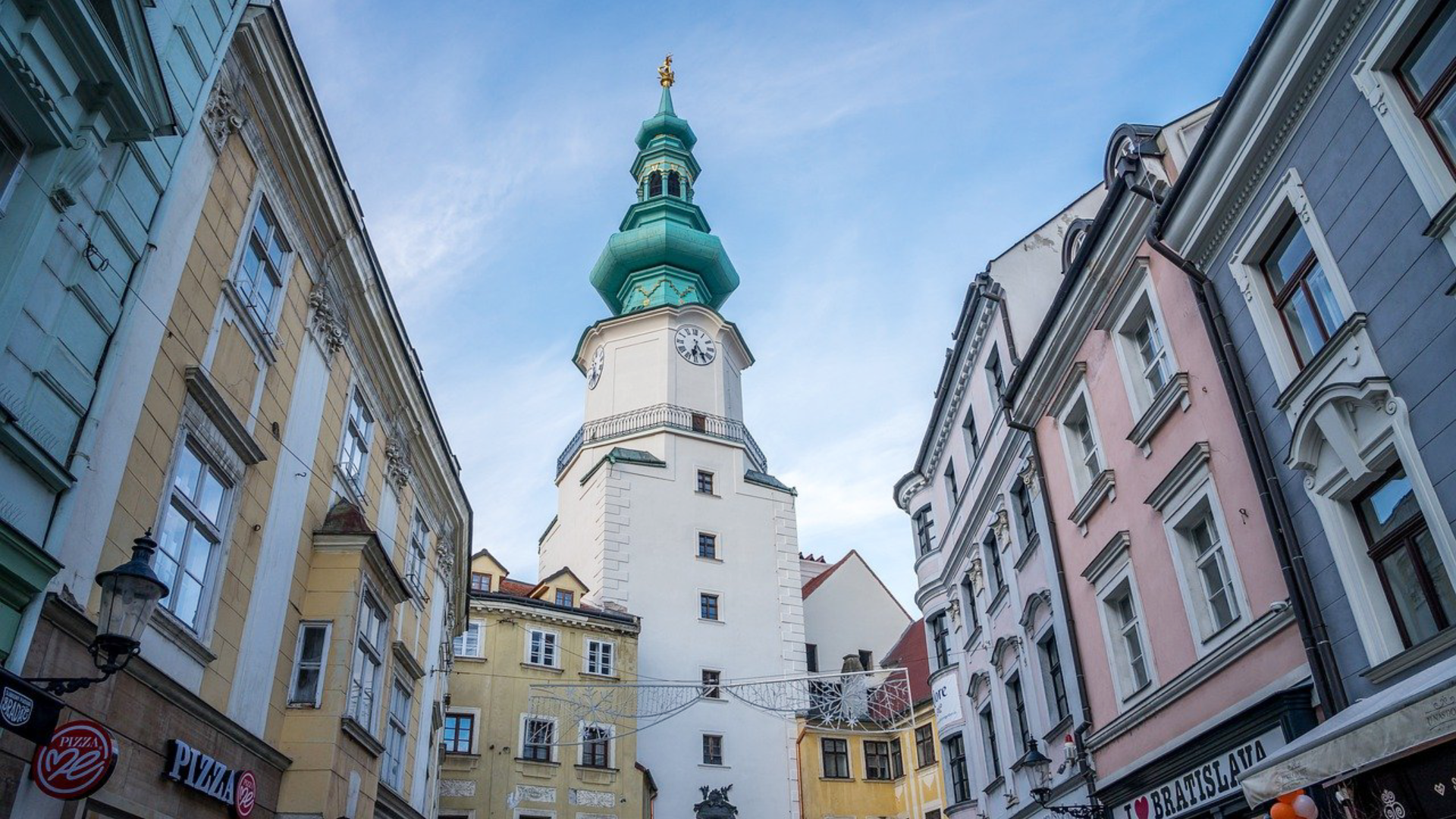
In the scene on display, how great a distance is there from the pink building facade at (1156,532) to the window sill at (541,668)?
61.0ft

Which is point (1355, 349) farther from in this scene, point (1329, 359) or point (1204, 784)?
point (1204, 784)

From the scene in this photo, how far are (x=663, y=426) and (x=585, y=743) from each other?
1384cm

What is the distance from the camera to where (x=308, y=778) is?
1219 centimetres

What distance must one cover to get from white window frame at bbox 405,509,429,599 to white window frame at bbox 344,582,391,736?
2586 mm

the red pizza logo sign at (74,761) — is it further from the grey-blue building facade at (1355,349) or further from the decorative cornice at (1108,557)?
the decorative cornice at (1108,557)

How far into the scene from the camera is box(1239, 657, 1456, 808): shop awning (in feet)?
22.5

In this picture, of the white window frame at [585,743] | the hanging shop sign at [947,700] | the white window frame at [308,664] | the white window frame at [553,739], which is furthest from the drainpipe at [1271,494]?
the white window frame at [585,743]

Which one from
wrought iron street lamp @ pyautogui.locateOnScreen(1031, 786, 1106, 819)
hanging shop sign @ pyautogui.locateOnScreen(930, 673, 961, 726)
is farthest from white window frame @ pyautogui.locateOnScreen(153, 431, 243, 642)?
hanging shop sign @ pyautogui.locateOnScreen(930, 673, 961, 726)

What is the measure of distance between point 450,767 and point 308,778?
1765cm

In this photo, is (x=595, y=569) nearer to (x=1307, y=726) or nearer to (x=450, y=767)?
(x=450, y=767)

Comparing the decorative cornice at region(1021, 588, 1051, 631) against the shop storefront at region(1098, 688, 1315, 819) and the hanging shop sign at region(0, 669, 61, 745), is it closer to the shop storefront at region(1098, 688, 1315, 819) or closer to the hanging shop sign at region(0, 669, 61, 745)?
the shop storefront at region(1098, 688, 1315, 819)

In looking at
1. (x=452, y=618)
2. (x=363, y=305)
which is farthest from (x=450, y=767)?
(x=363, y=305)

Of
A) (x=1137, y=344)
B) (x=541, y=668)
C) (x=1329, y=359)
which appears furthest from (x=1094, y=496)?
(x=541, y=668)

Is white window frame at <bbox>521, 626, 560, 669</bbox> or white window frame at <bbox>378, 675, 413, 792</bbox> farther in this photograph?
white window frame at <bbox>521, 626, 560, 669</bbox>
